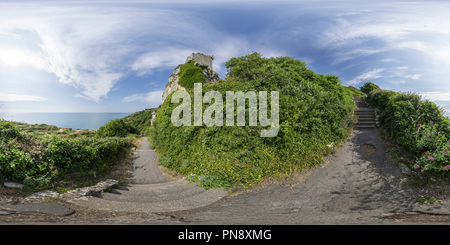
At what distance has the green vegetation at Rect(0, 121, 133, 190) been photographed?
5.60 metres

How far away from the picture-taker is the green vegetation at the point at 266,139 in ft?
23.4

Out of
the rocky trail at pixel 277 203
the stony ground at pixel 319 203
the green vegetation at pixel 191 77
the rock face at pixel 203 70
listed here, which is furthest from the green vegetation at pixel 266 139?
the rock face at pixel 203 70

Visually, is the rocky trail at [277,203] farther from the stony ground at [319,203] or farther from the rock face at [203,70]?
the rock face at [203,70]

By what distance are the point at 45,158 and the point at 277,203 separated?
7.45 metres

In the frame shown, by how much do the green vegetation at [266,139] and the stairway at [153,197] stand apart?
56 centimetres

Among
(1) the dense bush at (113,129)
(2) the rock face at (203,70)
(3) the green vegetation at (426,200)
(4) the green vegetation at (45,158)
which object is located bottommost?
(3) the green vegetation at (426,200)

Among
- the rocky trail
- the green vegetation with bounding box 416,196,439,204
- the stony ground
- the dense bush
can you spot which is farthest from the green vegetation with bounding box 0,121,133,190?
the dense bush

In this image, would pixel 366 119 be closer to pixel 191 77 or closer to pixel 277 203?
pixel 277 203

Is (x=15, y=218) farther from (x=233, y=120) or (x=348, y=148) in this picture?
(x=348, y=148)

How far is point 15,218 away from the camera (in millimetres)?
3771

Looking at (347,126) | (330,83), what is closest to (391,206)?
Result: (347,126)

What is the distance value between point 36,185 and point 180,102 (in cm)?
693

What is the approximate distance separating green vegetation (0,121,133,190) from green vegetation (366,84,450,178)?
11388 mm

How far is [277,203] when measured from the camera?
18.4ft
